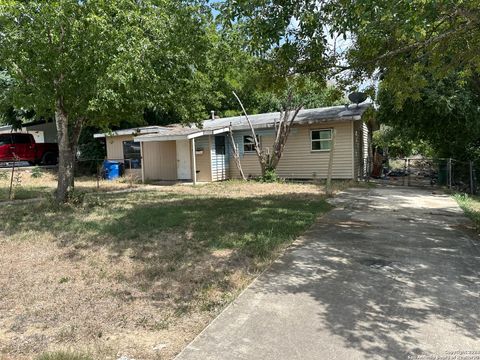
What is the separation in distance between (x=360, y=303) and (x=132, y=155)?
18.2m

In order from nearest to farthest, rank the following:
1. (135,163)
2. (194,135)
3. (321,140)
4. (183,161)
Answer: (194,135), (321,140), (183,161), (135,163)

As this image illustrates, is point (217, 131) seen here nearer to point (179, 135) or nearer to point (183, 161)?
point (179, 135)

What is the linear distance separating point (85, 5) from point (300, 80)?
467 cm

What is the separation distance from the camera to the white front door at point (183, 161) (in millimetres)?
19203

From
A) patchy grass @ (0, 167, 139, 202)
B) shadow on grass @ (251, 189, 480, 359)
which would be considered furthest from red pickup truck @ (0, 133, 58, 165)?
shadow on grass @ (251, 189, 480, 359)

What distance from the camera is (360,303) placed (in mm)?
4070

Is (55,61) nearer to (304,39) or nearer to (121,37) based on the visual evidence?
(121,37)

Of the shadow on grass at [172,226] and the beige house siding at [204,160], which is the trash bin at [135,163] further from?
the shadow on grass at [172,226]

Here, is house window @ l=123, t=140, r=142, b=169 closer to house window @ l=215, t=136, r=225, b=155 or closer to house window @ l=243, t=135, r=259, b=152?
house window @ l=215, t=136, r=225, b=155

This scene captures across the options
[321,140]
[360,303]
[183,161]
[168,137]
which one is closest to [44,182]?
[168,137]

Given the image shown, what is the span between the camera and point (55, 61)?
7.92 m

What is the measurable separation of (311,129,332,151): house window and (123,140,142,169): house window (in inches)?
348

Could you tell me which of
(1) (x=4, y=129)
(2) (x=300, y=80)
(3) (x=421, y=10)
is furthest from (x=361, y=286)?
(1) (x=4, y=129)

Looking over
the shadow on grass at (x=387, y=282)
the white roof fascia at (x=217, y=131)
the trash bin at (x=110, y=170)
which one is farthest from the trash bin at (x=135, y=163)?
the shadow on grass at (x=387, y=282)
